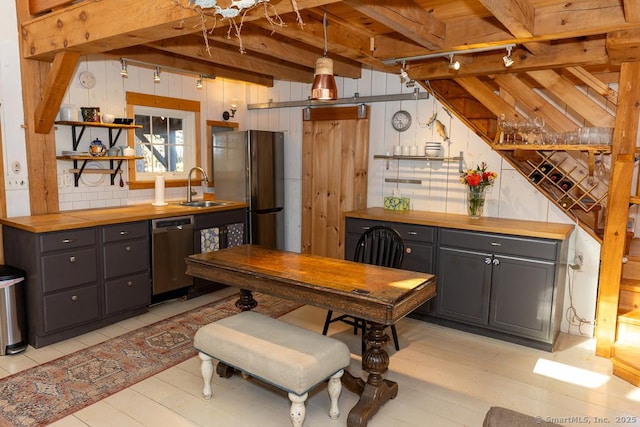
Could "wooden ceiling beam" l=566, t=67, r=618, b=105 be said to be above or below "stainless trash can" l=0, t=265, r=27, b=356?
above

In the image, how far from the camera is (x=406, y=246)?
395cm

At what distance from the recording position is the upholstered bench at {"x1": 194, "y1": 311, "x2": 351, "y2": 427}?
2215mm

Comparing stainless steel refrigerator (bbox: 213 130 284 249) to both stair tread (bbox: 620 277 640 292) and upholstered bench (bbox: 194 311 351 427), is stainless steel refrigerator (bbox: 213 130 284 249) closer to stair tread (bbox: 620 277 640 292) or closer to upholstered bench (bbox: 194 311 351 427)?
upholstered bench (bbox: 194 311 351 427)

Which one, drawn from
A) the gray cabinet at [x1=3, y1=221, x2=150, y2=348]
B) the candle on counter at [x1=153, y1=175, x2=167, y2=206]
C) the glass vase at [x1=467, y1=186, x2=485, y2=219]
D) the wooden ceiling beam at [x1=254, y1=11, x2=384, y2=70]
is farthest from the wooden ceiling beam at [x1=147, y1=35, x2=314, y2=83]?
the glass vase at [x1=467, y1=186, x2=485, y2=219]

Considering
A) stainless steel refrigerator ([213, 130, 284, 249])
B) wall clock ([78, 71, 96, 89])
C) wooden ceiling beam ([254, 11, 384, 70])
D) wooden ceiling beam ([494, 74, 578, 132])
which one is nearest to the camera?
wooden ceiling beam ([254, 11, 384, 70])

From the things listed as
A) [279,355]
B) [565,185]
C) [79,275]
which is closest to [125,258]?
[79,275]

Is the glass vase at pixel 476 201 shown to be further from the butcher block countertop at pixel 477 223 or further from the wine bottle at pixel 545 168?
the wine bottle at pixel 545 168

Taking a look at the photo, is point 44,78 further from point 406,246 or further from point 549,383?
point 549,383

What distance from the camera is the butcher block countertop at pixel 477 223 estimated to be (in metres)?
3.37

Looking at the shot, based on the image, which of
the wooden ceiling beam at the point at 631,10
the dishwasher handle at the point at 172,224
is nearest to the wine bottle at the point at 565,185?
the wooden ceiling beam at the point at 631,10

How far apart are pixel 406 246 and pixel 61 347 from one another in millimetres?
2880

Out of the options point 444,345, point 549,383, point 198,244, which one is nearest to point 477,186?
point 444,345

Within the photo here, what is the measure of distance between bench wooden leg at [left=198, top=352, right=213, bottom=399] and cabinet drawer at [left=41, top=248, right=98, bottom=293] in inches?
58.2

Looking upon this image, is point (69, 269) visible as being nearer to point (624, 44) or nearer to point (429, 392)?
point (429, 392)
